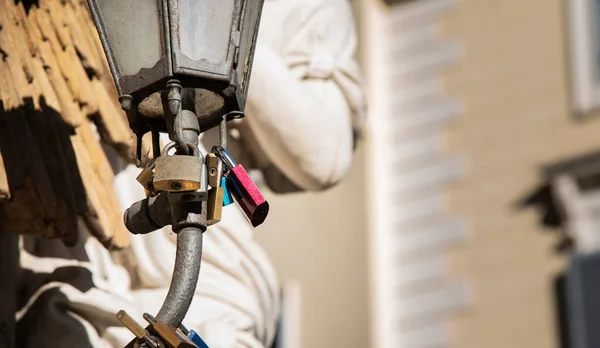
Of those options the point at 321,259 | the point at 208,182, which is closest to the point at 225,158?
the point at 208,182

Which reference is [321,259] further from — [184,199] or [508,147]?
[184,199]

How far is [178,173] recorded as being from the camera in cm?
289

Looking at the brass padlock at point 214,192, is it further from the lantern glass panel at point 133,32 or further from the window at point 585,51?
the window at point 585,51

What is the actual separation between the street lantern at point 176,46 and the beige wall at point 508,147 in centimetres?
647

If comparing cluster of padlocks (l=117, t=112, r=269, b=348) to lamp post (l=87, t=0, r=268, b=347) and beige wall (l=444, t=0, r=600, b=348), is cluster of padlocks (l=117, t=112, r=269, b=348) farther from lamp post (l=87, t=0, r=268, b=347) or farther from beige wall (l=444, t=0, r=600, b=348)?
beige wall (l=444, t=0, r=600, b=348)

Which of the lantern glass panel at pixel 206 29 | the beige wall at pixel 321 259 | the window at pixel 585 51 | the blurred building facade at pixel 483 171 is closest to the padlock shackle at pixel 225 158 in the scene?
the lantern glass panel at pixel 206 29

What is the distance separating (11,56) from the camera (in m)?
3.53

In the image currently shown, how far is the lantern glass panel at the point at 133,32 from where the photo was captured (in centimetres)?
298

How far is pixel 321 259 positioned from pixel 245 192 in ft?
14.4

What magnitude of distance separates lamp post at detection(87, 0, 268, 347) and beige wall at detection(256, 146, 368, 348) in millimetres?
2869

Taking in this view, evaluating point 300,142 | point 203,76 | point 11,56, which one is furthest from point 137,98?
point 300,142

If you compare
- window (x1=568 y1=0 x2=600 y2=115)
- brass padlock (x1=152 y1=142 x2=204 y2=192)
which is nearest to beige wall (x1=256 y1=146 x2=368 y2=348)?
window (x1=568 y1=0 x2=600 y2=115)

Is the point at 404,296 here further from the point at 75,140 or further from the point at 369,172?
the point at 75,140

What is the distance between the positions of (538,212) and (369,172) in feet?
3.19
